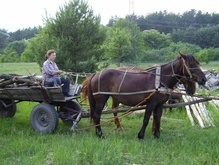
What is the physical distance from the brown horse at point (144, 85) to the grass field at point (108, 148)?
→ 0.71 metres

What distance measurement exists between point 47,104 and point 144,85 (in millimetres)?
2538

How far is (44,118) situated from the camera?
738 cm

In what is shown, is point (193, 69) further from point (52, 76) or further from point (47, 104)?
point (47, 104)

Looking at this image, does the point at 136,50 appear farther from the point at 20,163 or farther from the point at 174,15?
the point at 174,15

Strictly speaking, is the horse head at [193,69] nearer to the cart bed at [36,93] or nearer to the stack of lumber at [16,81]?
the cart bed at [36,93]

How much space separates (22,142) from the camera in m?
6.06

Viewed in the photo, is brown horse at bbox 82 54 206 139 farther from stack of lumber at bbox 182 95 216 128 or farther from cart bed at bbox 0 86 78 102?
stack of lumber at bbox 182 95 216 128

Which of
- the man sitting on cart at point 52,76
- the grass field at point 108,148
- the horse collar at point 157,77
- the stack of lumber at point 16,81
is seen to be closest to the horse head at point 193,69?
the horse collar at point 157,77

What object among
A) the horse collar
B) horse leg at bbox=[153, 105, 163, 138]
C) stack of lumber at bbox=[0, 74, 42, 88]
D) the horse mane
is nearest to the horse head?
the horse collar

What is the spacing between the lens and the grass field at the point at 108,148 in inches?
192

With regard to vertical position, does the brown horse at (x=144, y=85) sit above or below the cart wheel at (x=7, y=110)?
above

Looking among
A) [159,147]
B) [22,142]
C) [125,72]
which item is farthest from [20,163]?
[125,72]

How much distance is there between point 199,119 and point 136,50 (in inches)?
1651

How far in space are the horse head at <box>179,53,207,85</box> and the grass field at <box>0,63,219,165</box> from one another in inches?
52.2
